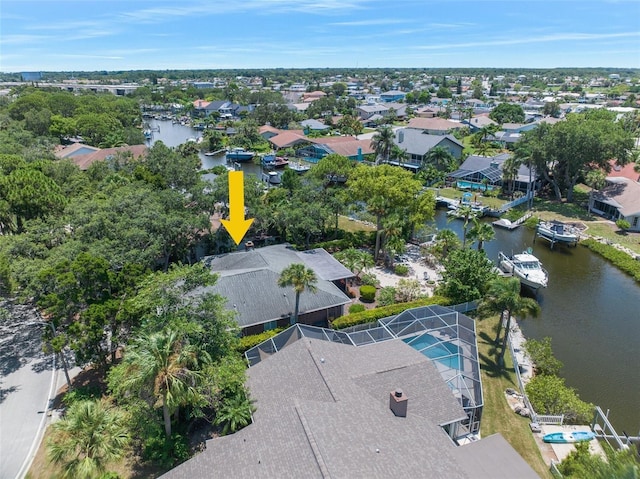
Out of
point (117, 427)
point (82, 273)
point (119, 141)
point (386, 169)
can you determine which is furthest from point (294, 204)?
point (119, 141)

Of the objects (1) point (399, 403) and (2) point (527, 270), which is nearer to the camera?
(1) point (399, 403)

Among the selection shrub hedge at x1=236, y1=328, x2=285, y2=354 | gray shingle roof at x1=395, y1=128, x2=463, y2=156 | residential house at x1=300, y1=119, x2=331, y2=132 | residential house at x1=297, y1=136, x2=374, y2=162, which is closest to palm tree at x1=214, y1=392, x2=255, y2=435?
shrub hedge at x1=236, y1=328, x2=285, y2=354

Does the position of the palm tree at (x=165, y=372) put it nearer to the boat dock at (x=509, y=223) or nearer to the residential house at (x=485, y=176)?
the boat dock at (x=509, y=223)

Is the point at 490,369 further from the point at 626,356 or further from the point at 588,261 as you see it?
the point at 588,261

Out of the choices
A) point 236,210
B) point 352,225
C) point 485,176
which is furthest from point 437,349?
point 485,176

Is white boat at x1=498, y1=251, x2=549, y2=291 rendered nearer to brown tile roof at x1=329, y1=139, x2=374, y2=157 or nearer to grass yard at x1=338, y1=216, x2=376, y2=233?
grass yard at x1=338, y1=216, x2=376, y2=233

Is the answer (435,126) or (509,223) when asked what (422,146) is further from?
(509,223)

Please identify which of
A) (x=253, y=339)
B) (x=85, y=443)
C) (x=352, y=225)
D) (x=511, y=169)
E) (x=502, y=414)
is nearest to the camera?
(x=85, y=443)
